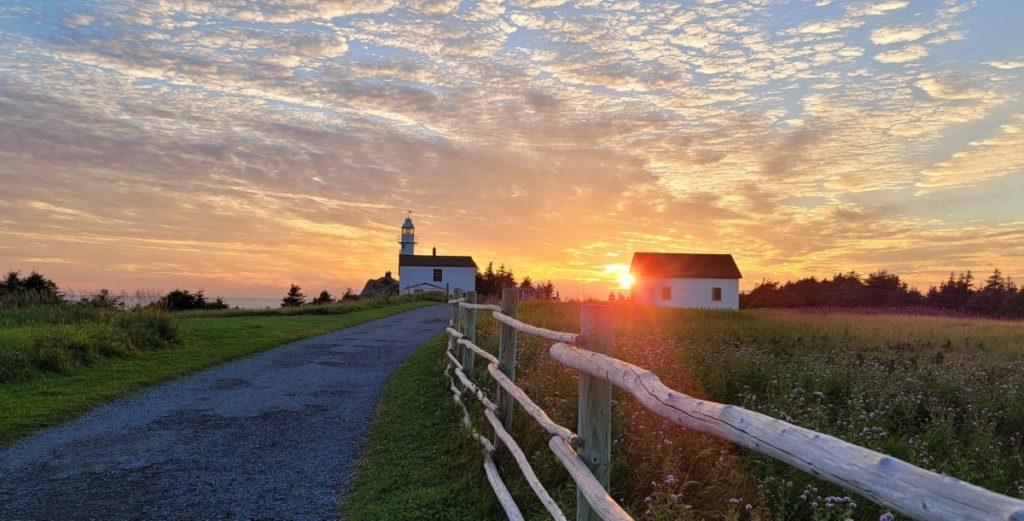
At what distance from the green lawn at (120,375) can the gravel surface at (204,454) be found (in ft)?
1.14

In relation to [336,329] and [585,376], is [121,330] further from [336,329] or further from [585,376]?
[585,376]

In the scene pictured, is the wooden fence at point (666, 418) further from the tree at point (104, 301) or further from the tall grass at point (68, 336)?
the tree at point (104, 301)

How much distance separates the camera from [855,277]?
50594mm

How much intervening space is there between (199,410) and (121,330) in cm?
601

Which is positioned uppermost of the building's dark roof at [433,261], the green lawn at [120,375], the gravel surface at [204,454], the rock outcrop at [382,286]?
the building's dark roof at [433,261]

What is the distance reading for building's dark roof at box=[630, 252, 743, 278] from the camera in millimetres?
45688

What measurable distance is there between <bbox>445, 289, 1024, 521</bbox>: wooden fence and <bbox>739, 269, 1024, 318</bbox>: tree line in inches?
1715

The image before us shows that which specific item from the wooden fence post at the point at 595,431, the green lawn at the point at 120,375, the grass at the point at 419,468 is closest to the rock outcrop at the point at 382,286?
the green lawn at the point at 120,375

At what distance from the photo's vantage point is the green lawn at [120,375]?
806cm

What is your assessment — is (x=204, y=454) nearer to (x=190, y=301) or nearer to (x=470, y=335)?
(x=470, y=335)

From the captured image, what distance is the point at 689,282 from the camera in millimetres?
45531

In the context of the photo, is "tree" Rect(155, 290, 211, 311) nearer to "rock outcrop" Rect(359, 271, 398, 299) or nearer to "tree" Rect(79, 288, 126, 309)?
"tree" Rect(79, 288, 126, 309)

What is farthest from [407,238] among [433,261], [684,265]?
[684,265]

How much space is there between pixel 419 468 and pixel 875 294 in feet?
167
